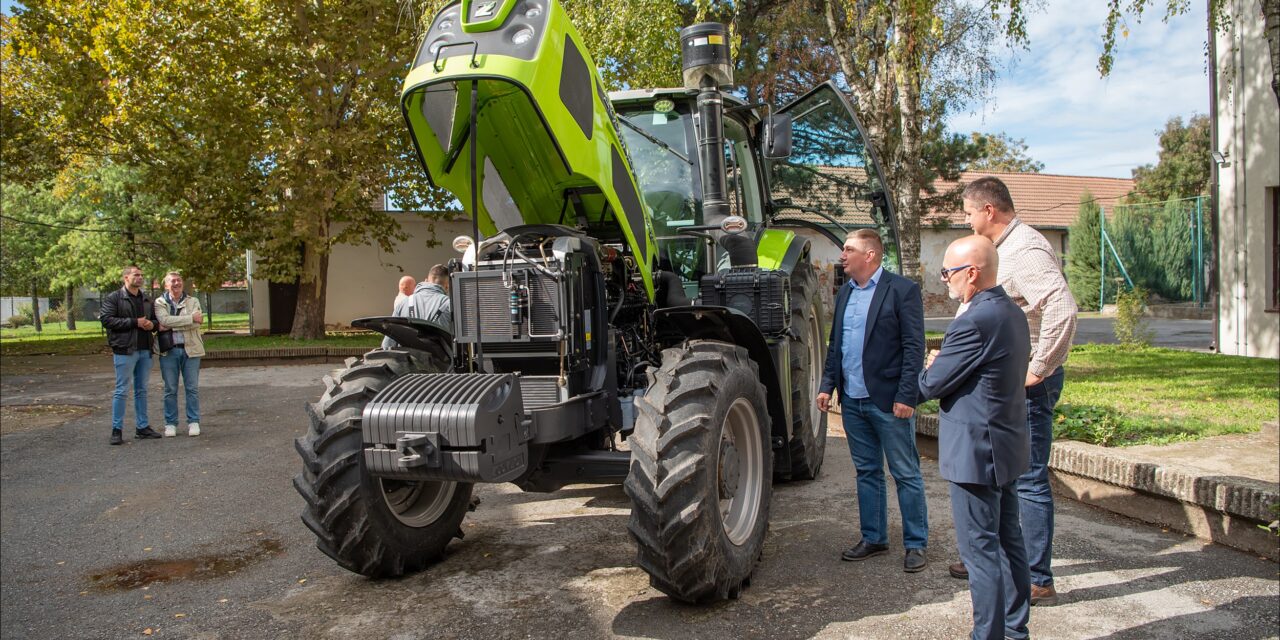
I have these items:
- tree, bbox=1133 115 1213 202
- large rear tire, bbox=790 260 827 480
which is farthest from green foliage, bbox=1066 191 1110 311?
large rear tire, bbox=790 260 827 480

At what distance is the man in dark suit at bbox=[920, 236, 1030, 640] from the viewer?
10.8 feet

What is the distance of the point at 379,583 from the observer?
4508mm

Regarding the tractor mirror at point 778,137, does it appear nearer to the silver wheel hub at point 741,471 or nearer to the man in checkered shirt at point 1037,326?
the man in checkered shirt at point 1037,326

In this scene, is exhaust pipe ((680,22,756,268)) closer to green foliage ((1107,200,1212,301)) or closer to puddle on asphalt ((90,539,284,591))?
puddle on asphalt ((90,539,284,591))

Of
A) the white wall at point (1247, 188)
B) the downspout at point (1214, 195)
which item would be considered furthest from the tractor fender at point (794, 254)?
the downspout at point (1214, 195)

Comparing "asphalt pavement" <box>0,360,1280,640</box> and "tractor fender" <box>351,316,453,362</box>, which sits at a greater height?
"tractor fender" <box>351,316,453,362</box>

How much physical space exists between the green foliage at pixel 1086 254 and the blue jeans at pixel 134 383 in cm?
2617

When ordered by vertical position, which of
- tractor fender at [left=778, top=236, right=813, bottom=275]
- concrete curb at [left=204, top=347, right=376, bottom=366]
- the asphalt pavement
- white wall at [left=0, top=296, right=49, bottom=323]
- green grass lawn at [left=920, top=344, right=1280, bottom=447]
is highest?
white wall at [left=0, top=296, right=49, bottom=323]

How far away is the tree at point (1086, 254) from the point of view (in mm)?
26906

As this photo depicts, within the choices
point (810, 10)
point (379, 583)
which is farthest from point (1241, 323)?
point (379, 583)

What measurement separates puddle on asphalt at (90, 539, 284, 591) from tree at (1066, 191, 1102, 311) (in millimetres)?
27195

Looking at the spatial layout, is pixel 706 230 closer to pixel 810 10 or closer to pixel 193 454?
pixel 193 454

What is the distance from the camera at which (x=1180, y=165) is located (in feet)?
124

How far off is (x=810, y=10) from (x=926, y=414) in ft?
36.3
